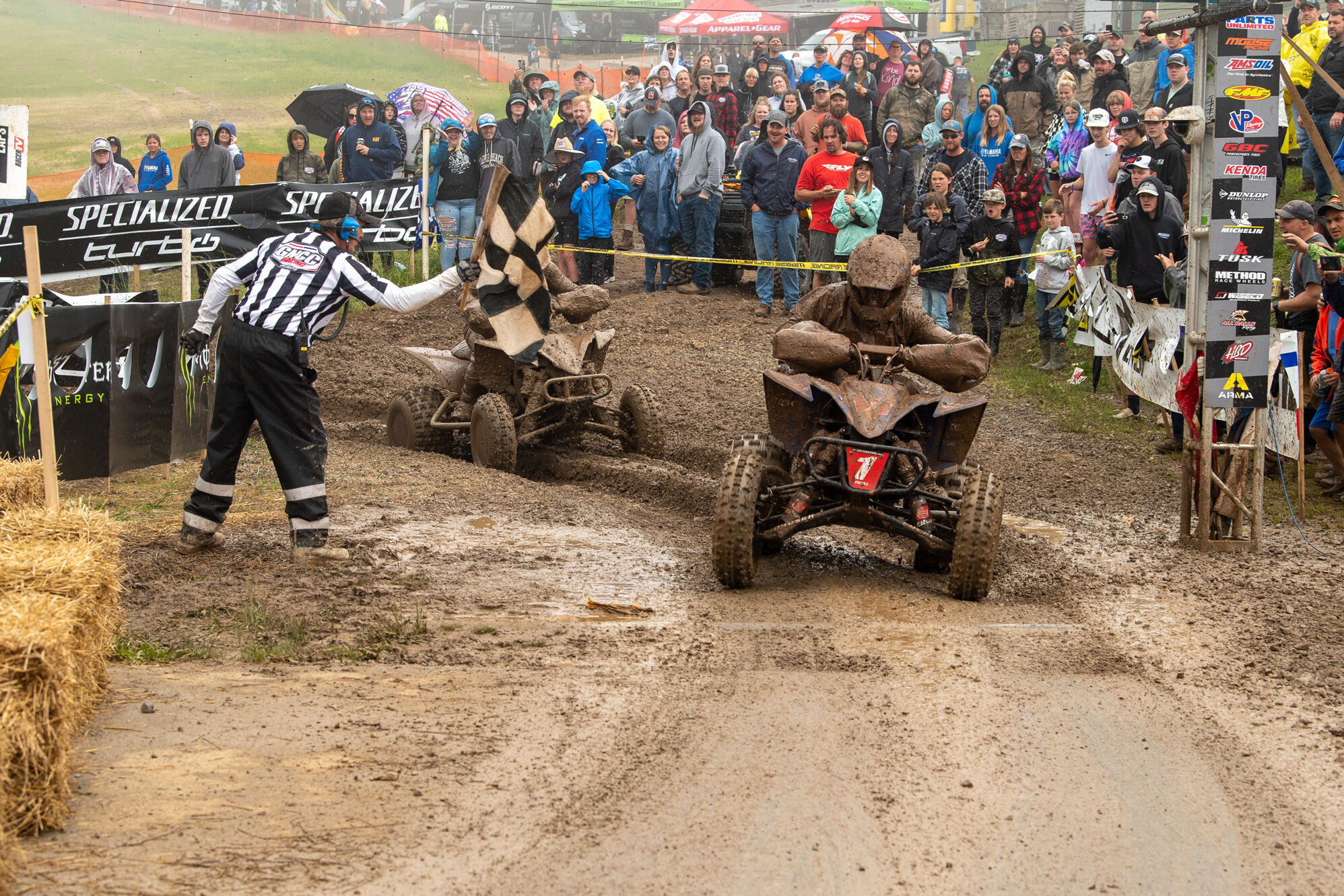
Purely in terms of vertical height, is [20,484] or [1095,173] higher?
[1095,173]

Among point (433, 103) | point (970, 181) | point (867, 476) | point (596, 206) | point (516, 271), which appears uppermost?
point (433, 103)

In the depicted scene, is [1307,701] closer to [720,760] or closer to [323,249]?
[720,760]

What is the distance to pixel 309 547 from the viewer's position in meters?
7.30

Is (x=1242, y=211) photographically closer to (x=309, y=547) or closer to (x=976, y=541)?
(x=976, y=541)

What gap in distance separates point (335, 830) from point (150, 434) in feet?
21.0

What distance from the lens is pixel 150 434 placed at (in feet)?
31.6

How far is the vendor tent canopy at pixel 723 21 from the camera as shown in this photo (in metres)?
27.5

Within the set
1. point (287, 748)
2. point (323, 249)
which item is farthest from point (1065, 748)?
point (323, 249)

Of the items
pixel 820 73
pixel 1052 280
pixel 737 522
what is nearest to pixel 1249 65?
pixel 737 522

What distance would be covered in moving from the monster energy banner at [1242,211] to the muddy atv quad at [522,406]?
14.7 feet

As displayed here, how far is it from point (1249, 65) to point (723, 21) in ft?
71.8

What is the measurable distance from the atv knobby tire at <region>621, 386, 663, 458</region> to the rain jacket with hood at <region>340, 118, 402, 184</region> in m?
8.56

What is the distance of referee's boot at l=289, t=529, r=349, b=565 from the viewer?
7.29 metres

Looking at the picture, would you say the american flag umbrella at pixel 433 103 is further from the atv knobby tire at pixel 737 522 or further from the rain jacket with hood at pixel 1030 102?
the atv knobby tire at pixel 737 522
